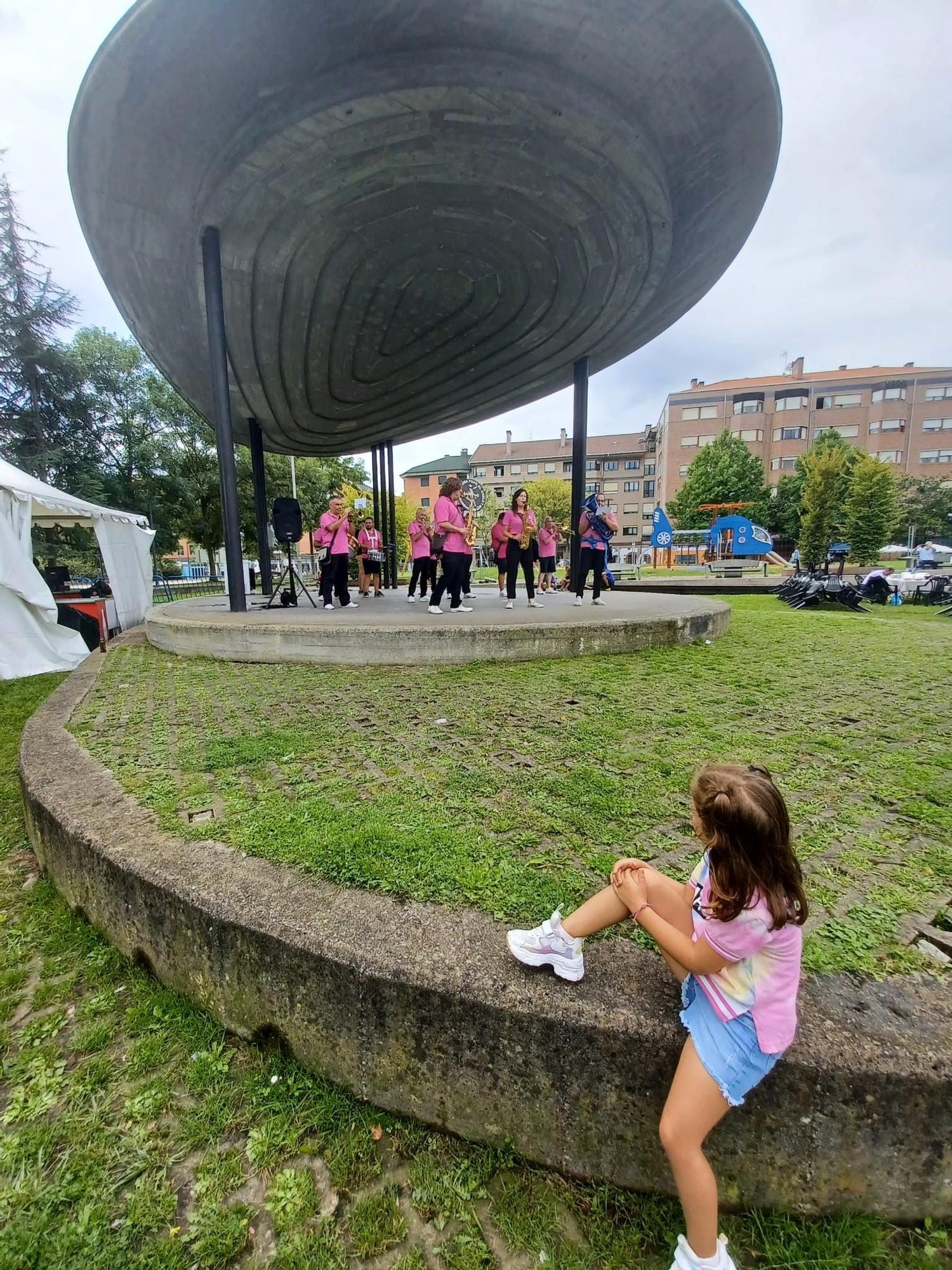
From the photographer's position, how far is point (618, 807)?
2607 millimetres

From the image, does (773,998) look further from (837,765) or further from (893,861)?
(837,765)

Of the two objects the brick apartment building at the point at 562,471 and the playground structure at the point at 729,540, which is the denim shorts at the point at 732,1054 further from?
the brick apartment building at the point at 562,471

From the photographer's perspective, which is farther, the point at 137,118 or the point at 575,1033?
the point at 137,118

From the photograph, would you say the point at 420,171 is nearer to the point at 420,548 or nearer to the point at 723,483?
the point at 420,548

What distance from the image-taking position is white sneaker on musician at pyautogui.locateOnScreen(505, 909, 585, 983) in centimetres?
151

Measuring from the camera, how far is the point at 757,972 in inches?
51.3

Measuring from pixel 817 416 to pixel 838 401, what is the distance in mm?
2591

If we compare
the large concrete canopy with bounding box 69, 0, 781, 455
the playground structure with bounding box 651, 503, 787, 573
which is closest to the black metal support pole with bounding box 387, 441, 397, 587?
the large concrete canopy with bounding box 69, 0, 781, 455

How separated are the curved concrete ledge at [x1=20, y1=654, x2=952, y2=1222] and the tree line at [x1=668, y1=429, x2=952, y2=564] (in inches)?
1630

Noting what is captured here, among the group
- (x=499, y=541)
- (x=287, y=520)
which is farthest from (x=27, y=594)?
(x=499, y=541)

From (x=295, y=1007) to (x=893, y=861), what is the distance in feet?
7.63

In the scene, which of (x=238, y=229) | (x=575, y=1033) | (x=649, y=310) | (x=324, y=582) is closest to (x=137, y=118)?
(x=238, y=229)

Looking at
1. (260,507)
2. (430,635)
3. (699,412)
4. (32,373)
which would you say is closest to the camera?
(430,635)

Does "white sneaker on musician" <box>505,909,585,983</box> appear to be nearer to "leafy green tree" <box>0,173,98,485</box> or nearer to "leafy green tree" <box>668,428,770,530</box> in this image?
"leafy green tree" <box>0,173,98,485</box>
